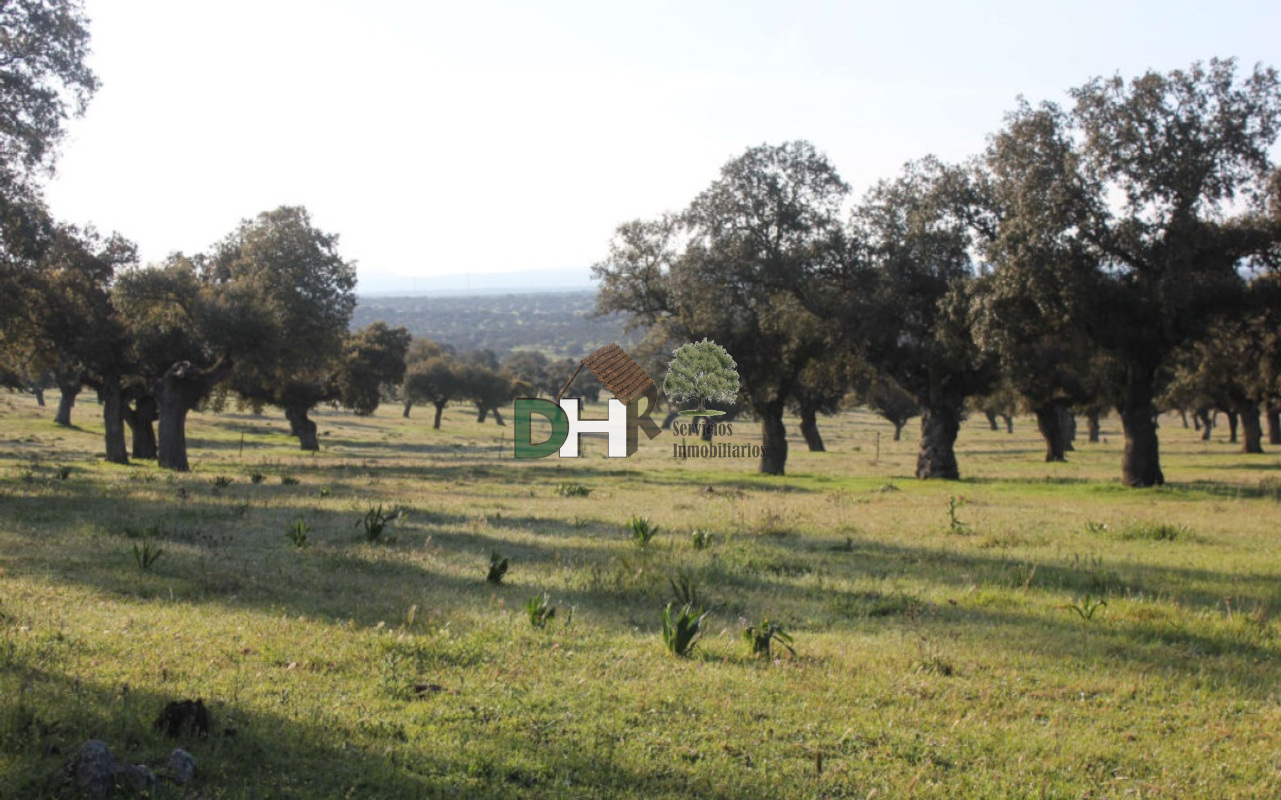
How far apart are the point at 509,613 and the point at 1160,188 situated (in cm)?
2316

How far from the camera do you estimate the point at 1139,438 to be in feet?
94.6

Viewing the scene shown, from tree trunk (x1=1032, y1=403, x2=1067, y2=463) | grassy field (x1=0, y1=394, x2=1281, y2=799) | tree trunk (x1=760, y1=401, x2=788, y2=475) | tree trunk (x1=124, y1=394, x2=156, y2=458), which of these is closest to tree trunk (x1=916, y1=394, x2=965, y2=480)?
tree trunk (x1=760, y1=401, x2=788, y2=475)

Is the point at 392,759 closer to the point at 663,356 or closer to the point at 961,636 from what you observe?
the point at 961,636

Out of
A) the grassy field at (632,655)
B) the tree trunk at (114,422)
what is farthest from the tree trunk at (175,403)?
the grassy field at (632,655)

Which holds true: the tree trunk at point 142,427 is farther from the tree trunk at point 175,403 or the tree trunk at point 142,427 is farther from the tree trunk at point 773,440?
the tree trunk at point 773,440

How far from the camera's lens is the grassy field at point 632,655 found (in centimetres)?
550

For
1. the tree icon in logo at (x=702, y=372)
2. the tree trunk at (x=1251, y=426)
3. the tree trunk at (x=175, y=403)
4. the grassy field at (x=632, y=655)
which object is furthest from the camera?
the tree trunk at (x=1251, y=426)

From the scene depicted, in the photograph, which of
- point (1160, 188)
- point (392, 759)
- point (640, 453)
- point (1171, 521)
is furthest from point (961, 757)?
point (640, 453)

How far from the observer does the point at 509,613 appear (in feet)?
30.8

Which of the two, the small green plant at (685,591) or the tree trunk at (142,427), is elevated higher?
the tree trunk at (142,427)

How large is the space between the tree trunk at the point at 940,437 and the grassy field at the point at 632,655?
15.2 m

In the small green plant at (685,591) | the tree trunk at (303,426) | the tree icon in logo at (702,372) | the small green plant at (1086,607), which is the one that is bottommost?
the small green plant at (1086,607)

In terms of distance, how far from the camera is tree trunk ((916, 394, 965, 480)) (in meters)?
34.1

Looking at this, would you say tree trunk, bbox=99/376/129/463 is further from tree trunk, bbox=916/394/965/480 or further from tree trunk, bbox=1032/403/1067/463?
tree trunk, bbox=1032/403/1067/463
